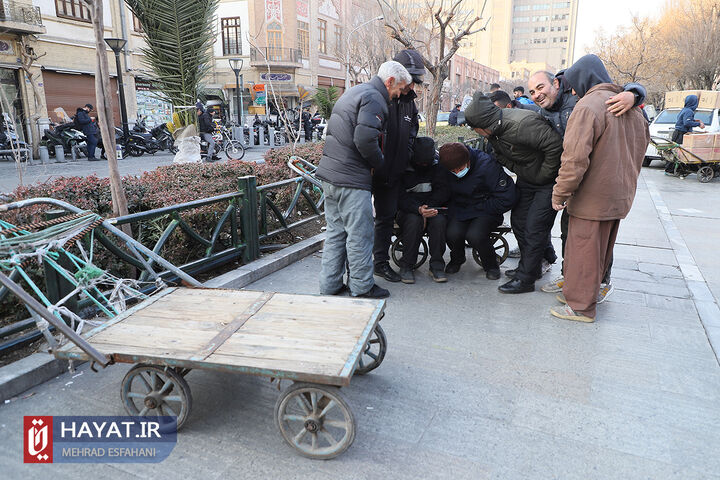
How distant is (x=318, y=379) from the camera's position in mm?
2148

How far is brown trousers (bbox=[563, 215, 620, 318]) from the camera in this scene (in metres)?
3.74

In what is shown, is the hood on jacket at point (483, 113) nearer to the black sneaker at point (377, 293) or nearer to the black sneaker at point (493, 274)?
the black sneaker at point (493, 274)

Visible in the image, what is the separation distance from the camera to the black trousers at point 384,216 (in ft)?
15.0

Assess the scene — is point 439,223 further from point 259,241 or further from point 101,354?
point 101,354

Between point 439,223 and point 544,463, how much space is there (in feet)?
8.74

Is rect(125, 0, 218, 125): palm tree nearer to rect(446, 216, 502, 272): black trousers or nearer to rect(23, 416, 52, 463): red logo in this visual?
Result: rect(446, 216, 502, 272): black trousers

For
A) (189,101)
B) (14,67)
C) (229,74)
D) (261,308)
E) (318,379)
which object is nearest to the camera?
(318,379)

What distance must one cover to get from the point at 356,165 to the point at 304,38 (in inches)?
1439

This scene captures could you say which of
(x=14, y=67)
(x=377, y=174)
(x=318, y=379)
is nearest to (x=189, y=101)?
(x=377, y=174)

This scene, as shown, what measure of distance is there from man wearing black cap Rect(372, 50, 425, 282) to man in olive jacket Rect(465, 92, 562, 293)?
50cm

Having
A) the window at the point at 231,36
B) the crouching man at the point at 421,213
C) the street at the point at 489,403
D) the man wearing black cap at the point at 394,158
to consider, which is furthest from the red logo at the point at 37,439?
the window at the point at 231,36

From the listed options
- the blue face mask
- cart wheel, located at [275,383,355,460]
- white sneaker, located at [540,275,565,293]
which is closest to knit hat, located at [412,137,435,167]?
the blue face mask

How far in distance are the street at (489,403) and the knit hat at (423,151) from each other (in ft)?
3.99

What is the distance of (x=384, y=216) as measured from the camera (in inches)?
186
